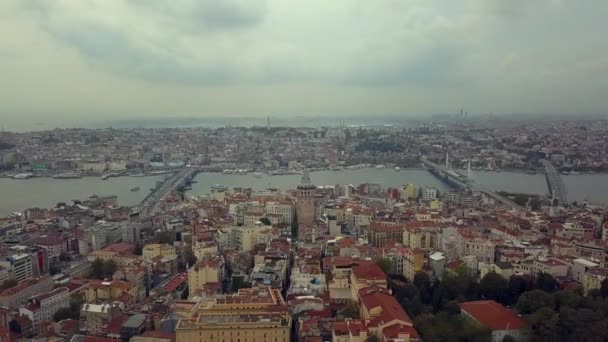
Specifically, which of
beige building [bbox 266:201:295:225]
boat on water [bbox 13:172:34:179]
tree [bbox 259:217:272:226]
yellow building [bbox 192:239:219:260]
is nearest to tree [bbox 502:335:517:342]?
yellow building [bbox 192:239:219:260]

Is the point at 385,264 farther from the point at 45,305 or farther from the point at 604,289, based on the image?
the point at 45,305

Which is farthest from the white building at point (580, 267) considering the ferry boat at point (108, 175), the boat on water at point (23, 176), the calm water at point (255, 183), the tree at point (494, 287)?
the boat on water at point (23, 176)

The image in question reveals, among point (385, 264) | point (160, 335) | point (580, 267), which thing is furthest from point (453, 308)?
point (160, 335)

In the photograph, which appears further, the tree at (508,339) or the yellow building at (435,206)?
the yellow building at (435,206)

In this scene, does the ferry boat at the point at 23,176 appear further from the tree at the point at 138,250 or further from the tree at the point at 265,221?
the tree at the point at 265,221

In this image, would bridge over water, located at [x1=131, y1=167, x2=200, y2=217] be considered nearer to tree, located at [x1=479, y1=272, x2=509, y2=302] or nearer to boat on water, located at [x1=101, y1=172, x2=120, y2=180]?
boat on water, located at [x1=101, y1=172, x2=120, y2=180]
